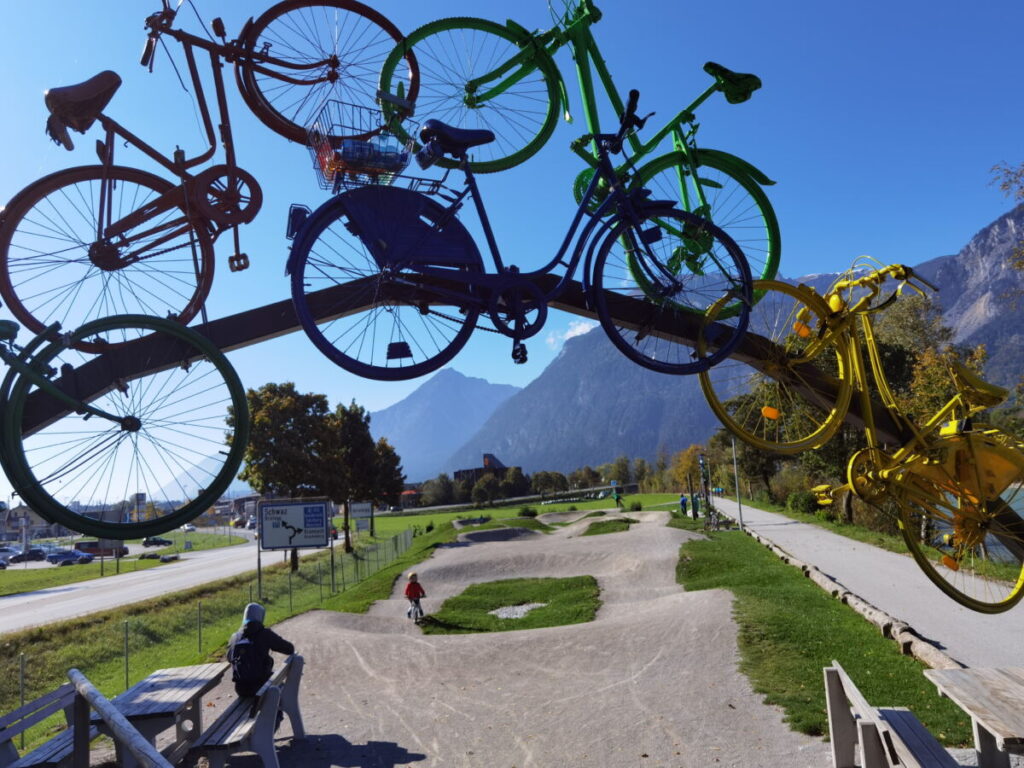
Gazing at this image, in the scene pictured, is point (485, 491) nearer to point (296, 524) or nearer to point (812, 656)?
point (296, 524)

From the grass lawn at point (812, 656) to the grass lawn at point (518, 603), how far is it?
4874mm

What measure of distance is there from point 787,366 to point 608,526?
41473mm

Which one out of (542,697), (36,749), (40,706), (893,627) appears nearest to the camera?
(36,749)

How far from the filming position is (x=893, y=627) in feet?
48.1

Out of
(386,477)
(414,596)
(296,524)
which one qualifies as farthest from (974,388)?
(386,477)

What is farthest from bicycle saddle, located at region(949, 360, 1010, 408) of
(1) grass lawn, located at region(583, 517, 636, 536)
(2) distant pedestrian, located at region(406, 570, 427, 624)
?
(1) grass lawn, located at region(583, 517, 636, 536)

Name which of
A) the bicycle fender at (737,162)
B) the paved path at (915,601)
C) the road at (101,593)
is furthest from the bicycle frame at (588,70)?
the road at (101,593)

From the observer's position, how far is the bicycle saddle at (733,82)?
19.0ft

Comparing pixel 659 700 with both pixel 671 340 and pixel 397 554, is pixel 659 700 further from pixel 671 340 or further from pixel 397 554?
pixel 397 554

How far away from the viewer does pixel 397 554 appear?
4753 centimetres

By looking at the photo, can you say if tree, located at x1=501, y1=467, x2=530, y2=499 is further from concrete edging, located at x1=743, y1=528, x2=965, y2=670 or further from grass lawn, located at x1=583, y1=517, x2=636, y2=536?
concrete edging, located at x1=743, y1=528, x2=965, y2=670

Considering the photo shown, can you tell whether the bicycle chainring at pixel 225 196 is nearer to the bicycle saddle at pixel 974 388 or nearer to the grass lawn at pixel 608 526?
the bicycle saddle at pixel 974 388

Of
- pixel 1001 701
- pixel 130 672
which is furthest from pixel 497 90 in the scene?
pixel 130 672

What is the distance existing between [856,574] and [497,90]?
72.2 ft
